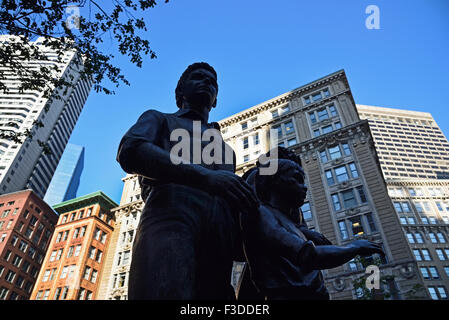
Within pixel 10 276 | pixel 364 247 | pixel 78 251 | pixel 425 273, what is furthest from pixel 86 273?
pixel 425 273

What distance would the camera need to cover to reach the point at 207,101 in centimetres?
276

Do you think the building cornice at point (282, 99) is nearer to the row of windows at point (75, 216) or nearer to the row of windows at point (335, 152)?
the row of windows at point (335, 152)

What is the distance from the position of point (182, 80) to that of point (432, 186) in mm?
97933

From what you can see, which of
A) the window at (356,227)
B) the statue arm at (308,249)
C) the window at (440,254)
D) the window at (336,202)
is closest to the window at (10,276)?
the window at (336,202)

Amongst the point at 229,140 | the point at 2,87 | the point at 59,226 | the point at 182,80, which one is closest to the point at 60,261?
the point at 59,226

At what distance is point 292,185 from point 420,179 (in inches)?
3805

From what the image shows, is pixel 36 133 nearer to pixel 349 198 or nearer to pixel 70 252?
pixel 70 252

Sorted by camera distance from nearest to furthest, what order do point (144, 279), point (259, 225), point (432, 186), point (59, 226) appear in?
point (144, 279), point (259, 225), point (59, 226), point (432, 186)

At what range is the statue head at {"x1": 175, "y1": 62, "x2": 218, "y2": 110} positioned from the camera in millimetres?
2740

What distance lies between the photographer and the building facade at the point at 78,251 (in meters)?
43.8

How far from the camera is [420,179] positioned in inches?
3233

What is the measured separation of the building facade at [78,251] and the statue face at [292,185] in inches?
1847
